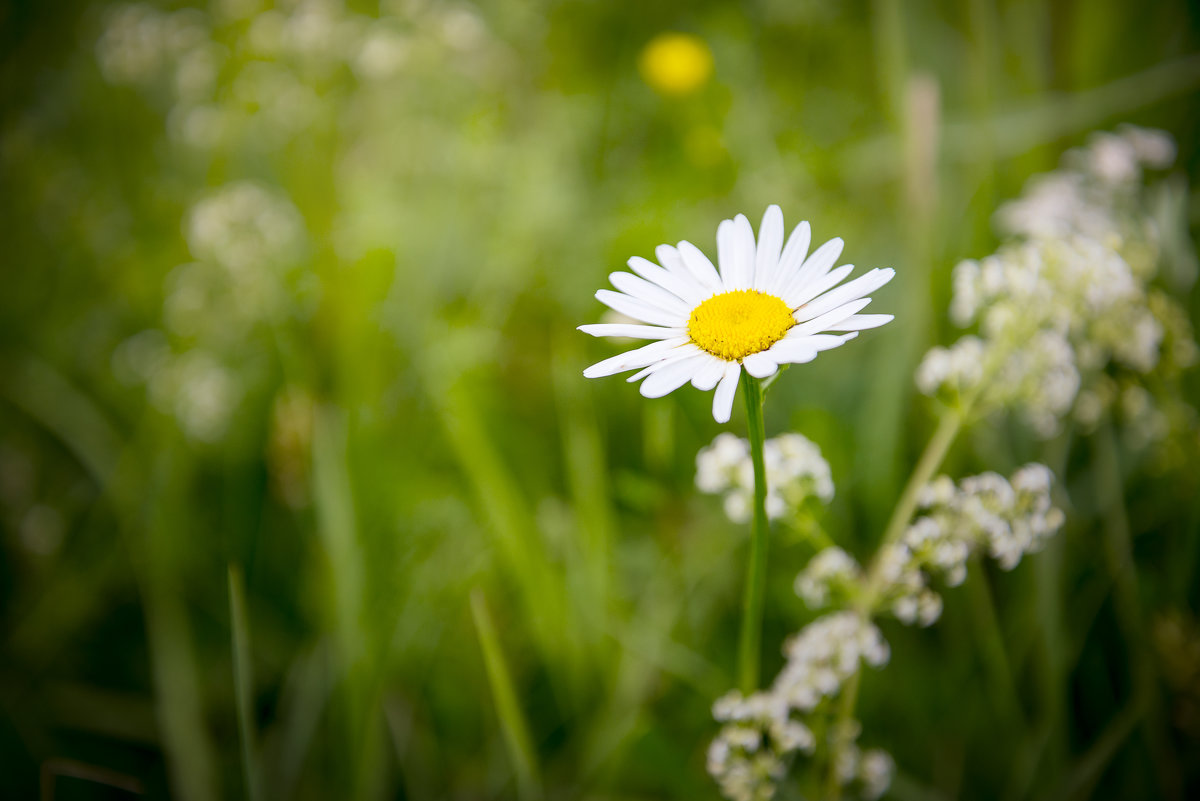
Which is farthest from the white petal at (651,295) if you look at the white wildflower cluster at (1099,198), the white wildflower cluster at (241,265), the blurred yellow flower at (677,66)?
the blurred yellow flower at (677,66)

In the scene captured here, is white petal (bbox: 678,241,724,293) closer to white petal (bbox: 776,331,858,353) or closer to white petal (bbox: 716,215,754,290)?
white petal (bbox: 716,215,754,290)

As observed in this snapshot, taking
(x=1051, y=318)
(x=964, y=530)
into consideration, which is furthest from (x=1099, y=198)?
(x=964, y=530)

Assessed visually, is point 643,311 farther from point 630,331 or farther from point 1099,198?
point 1099,198

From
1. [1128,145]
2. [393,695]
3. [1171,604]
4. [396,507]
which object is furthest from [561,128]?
[1171,604]

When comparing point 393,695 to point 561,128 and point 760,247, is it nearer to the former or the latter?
point 760,247

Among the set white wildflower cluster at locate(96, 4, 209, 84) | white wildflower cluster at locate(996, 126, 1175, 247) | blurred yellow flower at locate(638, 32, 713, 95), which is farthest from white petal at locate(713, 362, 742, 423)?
white wildflower cluster at locate(96, 4, 209, 84)

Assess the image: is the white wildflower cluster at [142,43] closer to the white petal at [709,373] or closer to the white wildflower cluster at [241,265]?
the white wildflower cluster at [241,265]
